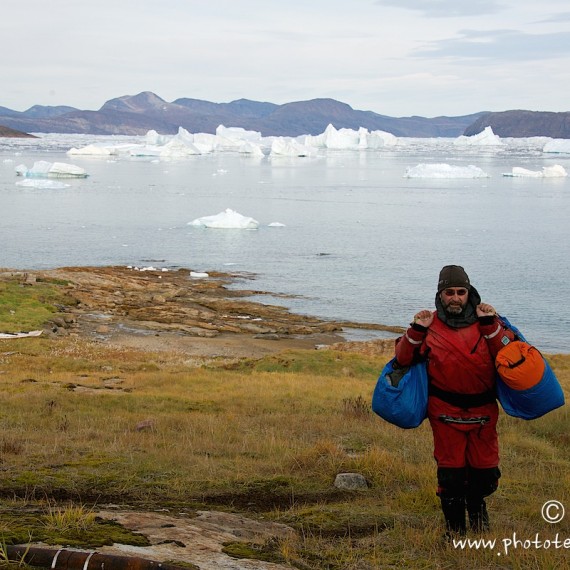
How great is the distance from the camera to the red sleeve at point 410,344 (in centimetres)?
501

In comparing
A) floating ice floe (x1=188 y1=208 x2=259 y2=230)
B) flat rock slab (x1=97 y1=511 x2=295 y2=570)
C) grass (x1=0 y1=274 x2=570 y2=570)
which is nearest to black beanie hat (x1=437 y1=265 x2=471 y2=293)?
grass (x1=0 y1=274 x2=570 y2=570)

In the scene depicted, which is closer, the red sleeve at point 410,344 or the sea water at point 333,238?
the red sleeve at point 410,344

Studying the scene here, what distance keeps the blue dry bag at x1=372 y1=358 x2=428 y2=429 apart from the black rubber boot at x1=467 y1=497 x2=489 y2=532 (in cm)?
72

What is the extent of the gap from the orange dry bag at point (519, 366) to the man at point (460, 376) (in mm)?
98

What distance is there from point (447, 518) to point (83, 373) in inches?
501

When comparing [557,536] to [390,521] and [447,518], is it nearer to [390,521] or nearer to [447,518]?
[447,518]

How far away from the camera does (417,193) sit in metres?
92.6

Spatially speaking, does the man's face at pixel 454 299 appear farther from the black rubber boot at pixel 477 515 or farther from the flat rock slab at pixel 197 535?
the flat rock slab at pixel 197 535

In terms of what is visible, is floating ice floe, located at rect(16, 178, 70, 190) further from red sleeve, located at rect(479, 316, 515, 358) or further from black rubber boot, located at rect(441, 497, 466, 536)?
red sleeve, located at rect(479, 316, 515, 358)

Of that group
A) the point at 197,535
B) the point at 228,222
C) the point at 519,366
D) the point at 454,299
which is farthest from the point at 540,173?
the point at 197,535

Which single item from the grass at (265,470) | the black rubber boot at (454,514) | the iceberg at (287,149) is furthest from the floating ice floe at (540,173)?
the black rubber boot at (454,514)

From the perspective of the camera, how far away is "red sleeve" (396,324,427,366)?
501cm

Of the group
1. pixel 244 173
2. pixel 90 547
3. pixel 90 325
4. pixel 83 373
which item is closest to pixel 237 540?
pixel 90 547

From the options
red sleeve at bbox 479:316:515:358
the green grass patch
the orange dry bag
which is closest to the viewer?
the orange dry bag
